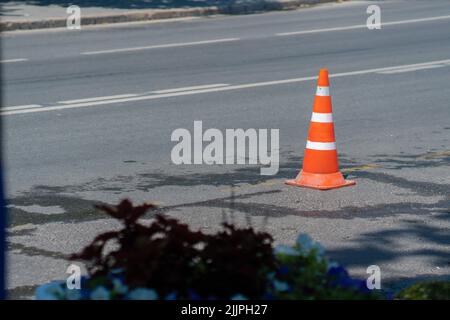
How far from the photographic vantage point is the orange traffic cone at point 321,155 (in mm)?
8328

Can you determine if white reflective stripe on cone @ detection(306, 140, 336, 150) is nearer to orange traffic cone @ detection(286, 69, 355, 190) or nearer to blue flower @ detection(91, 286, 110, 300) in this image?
orange traffic cone @ detection(286, 69, 355, 190)

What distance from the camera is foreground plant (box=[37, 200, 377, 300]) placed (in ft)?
10.6

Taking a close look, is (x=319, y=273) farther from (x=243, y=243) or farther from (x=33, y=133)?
(x=33, y=133)

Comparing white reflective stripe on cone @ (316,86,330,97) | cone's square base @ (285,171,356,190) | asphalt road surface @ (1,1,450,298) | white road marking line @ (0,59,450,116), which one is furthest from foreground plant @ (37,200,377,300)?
white road marking line @ (0,59,450,116)

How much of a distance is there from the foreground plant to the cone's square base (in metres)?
4.79

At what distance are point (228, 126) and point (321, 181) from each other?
2593mm

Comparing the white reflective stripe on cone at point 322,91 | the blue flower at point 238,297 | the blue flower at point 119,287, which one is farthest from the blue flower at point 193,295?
the white reflective stripe on cone at point 322,91

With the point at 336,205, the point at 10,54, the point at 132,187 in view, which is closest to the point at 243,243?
the point at 336,205

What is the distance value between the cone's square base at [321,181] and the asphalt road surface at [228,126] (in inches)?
4.2

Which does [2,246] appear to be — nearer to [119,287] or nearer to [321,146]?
[321,146]

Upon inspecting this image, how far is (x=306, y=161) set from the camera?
8.41 metres

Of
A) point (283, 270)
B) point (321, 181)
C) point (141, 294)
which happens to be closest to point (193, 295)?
point (141, 294)

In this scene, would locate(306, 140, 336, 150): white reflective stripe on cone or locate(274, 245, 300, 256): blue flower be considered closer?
locate(274, 245, 300, 256): blue flower
